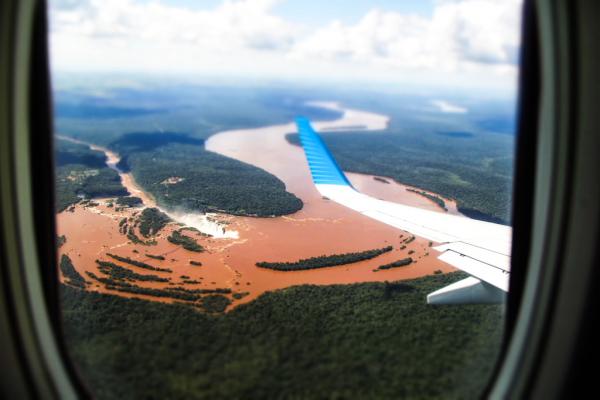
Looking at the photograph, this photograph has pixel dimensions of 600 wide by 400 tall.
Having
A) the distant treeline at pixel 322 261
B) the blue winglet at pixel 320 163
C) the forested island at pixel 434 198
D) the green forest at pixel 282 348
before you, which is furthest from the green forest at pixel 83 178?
the forested island at pixel 434 198

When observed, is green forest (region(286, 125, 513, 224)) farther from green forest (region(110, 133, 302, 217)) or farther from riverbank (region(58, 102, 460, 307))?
green forest (region(110, 133, 302, 217))

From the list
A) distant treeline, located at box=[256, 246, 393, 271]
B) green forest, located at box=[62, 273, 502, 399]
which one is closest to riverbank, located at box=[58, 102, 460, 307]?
distant treeline, located at box=[256, 246, 393, 271]

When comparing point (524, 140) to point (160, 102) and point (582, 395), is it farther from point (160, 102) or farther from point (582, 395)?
point (160, 102)

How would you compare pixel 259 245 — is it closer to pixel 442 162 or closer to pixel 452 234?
pixel 452 234

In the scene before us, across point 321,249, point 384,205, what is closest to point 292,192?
point 321,249

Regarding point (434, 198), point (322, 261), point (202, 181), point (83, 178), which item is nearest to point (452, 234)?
point (322, 261)

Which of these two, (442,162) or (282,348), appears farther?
(442,162)
